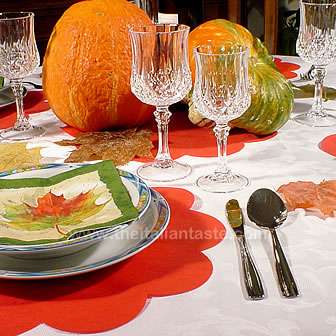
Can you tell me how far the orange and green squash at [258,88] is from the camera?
39.6 inches

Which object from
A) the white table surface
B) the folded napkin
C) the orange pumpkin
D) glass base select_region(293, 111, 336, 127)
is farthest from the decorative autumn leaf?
glass base select_region(293, 111, 336, 127)

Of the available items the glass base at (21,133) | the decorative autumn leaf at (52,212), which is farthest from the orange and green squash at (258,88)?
the decorative autumn leaf at (52,212)

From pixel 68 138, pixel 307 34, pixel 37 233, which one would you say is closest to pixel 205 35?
pixel 307 34

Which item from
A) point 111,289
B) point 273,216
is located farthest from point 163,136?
point 111,289

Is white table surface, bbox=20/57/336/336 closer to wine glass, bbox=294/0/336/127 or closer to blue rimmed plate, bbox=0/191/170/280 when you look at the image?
blue rimmed plate, bbox=0/191/170/280

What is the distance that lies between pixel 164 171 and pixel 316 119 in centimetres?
35

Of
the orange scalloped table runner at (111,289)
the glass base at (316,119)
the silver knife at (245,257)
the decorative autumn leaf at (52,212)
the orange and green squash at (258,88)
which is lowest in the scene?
the orange scalloped table runner at (111,289)

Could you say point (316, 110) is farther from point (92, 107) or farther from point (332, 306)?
point (332, 306)

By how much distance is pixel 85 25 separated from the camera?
1.04 meters

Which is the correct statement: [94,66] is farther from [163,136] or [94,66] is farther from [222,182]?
[222,182]

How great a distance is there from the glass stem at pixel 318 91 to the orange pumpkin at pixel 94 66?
304 millimetres

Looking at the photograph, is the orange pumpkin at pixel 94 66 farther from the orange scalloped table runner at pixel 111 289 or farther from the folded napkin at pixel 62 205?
the orange scalloped table runner at pixel 111 289

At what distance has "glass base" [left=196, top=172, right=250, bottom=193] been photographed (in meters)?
0.83

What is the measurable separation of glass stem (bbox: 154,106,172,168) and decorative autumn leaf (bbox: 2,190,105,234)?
22 cm
